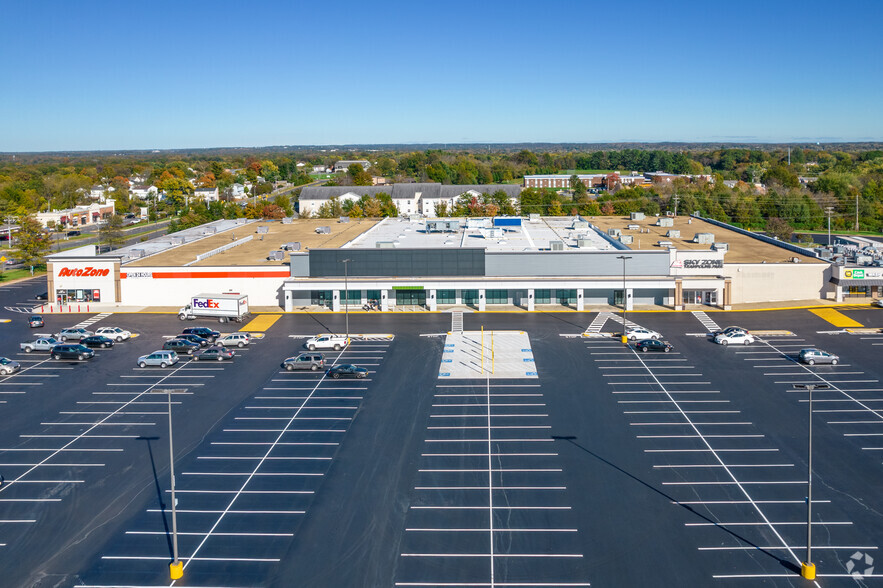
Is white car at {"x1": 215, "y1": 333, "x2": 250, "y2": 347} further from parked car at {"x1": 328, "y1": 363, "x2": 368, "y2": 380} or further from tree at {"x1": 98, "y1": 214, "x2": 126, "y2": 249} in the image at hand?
tree at {"x1": 98, "y1": 214, "x2": 126, "y2": 249}

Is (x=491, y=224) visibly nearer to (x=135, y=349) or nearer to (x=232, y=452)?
(x=135, y=349)

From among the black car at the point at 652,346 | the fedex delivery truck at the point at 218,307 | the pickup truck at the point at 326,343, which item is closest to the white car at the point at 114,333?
the fedex delivery truck at the point at 218,307

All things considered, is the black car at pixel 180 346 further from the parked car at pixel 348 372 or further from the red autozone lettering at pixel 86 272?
the red autozone lettering at pixel 86 272

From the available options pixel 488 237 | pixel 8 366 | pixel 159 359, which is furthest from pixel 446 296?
pixel 8 366

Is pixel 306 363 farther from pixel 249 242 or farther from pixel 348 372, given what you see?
pixel 249 242

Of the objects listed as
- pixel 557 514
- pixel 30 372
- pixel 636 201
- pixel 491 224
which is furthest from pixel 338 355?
pixel 636 201

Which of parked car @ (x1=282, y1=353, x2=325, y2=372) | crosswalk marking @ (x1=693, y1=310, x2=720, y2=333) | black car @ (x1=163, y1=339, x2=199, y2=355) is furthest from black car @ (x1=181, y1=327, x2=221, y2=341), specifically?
crosswalk marking @ (x1=693, y1=310, x2=720, y2=333)
